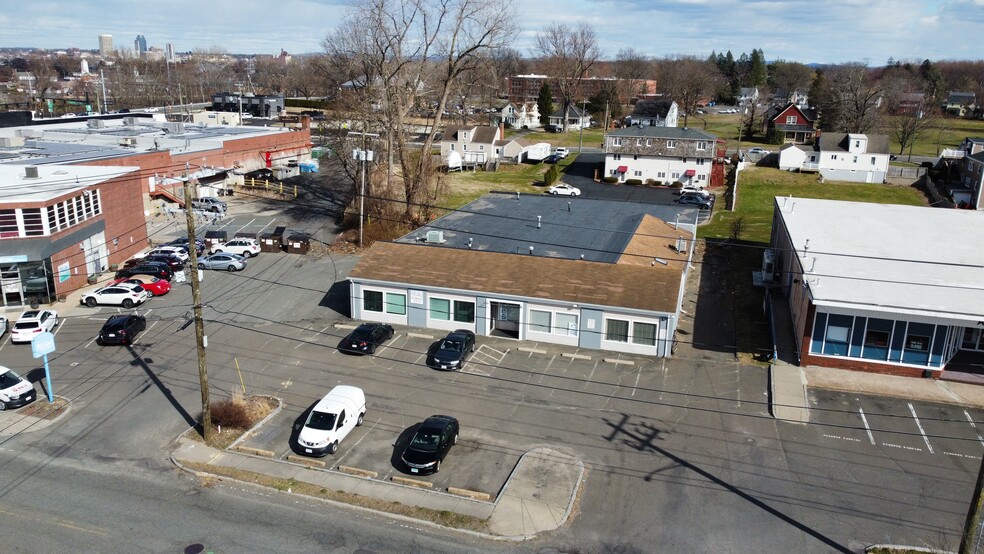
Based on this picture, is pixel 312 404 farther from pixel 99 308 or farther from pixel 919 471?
pixel 919 471

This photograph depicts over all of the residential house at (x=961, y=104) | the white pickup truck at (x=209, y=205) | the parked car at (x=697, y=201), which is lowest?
the white pickup truck at (x=209, y=205)

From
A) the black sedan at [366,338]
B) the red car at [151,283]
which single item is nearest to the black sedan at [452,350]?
the black sedan at [366,338]

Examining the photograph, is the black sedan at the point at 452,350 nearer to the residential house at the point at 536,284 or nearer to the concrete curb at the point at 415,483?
the residential house at the point at 536,284

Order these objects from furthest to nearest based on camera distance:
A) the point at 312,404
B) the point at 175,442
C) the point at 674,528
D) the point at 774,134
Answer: the point at 774,134 < the point at 312,404 < the point at 175,442 < the point at 674,528

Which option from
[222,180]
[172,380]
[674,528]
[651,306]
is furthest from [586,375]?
[222,180]

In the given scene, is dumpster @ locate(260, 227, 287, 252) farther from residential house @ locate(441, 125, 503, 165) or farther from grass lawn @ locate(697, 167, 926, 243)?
residential house @ locate(441, 125, 503, 165)

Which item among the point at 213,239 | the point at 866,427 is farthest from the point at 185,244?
the point at 866,427

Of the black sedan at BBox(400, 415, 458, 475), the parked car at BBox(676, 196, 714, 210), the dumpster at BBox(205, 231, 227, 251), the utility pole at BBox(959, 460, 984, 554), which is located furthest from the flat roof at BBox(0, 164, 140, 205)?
the parked car at BBox(676, 196, 714, 210)
